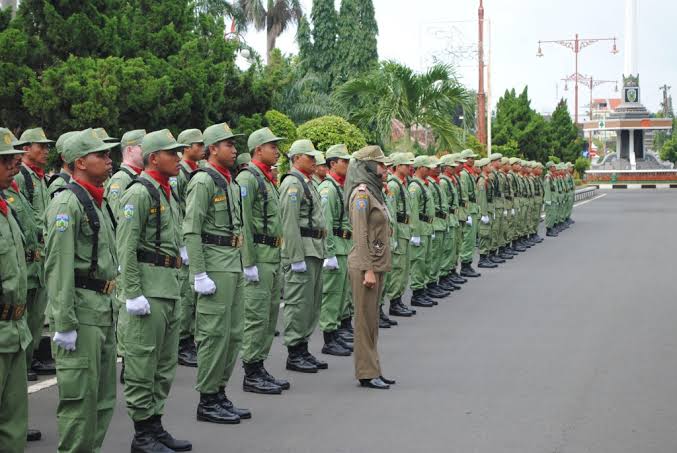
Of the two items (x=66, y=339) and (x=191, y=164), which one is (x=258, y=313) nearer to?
(x=191, y=164)

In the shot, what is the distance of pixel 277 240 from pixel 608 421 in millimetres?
3165

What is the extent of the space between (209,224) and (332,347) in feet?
11.1

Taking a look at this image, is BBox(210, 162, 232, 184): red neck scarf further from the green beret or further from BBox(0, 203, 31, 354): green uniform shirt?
BBox(0, 203, 31, 354): green uniform shirt

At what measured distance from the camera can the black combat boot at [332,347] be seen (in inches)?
417

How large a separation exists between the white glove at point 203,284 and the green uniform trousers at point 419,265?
23.8 feet

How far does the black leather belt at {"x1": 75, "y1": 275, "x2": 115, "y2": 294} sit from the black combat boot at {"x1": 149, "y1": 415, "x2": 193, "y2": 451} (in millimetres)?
1214

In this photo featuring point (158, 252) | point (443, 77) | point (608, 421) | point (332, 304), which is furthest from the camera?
point (443, 77)

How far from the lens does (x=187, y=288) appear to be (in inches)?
394

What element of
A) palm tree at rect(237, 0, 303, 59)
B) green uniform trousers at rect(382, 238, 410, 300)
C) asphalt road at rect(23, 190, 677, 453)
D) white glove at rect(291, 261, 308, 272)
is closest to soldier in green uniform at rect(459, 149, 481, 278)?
asphalt road at rect(23, 190, 677, 453)

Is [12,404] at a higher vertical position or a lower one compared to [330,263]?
lower

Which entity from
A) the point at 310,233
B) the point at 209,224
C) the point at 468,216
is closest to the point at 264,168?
the point at 310,233

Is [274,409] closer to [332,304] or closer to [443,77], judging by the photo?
[332,304]

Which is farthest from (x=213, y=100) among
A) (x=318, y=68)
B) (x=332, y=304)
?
(x=318, y=68)

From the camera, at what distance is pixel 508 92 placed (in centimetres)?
5128
